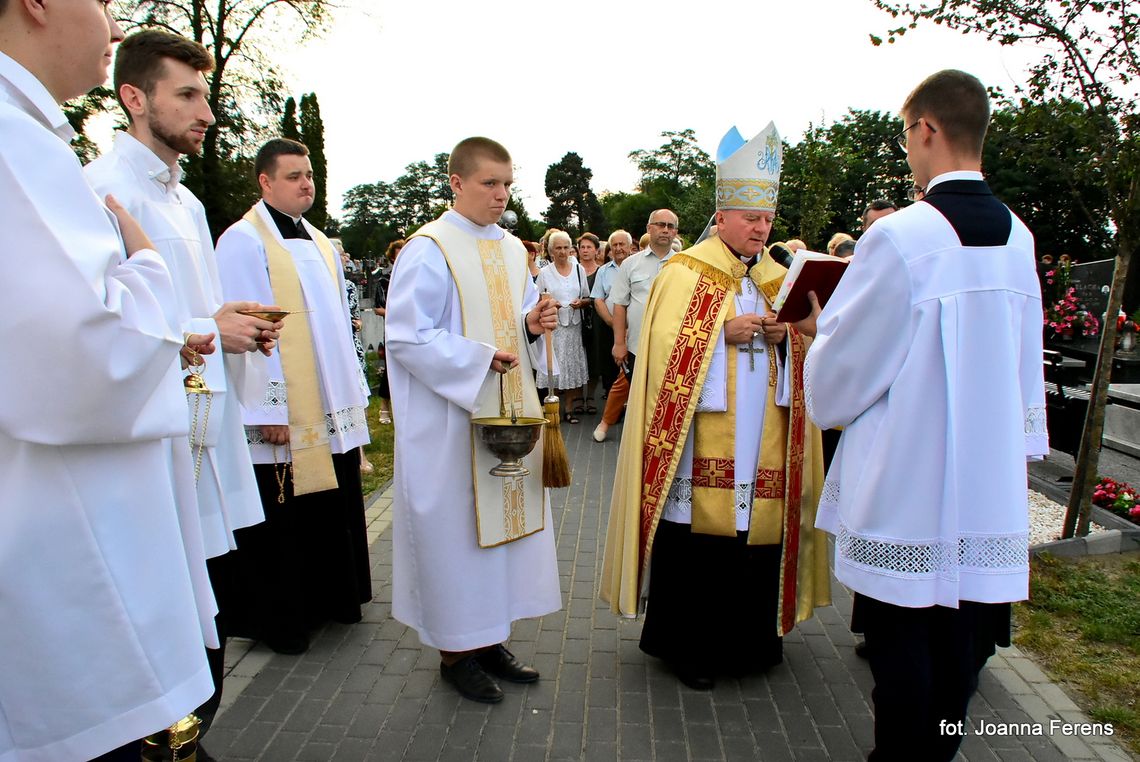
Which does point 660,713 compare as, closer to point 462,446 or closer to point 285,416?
point 462,446

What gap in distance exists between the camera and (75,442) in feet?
4.74

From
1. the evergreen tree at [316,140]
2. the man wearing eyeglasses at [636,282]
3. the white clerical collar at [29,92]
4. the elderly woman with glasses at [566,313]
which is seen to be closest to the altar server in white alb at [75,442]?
the white clerical collar at [29,92]

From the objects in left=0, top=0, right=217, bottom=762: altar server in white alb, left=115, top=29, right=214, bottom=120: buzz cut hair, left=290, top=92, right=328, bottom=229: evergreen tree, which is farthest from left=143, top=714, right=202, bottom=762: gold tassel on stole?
left=290, top=92, right=328, bottom=229: evergreen tree

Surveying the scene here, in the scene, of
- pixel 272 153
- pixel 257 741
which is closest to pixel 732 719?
pixel 257 741

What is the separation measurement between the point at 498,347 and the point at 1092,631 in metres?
3.44

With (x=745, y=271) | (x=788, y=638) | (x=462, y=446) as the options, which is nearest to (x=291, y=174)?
(x=462, y=446)

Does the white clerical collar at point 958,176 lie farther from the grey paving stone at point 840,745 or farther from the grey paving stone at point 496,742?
the grey paving stone at point 496,742

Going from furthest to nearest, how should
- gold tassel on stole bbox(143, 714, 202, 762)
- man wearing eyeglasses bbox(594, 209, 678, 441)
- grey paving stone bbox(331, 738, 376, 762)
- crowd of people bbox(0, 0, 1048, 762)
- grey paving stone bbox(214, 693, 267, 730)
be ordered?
A: 1. man wearing eyeglasses bbox(594, 209, 678, 441)
2. grey paving stone bbox(214, 693, 267, 730)
3. grey paving stone bbox(331, 738, 376, 762)
4. gold tassel on stole bbox(143, 714, 202, 762)
5. crowd of people bbox(0, 0, 1048, 762)

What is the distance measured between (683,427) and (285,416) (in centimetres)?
198

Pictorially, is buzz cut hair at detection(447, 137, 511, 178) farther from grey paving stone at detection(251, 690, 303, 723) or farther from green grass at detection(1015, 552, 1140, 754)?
green grass at detection(1015, 552, 1140, 754)

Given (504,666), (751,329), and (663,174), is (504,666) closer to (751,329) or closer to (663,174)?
(751,329)

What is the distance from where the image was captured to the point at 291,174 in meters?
4.14

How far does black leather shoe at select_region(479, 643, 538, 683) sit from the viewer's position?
3.69m

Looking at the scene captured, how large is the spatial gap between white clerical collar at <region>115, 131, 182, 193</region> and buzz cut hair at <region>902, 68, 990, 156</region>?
258 cm
